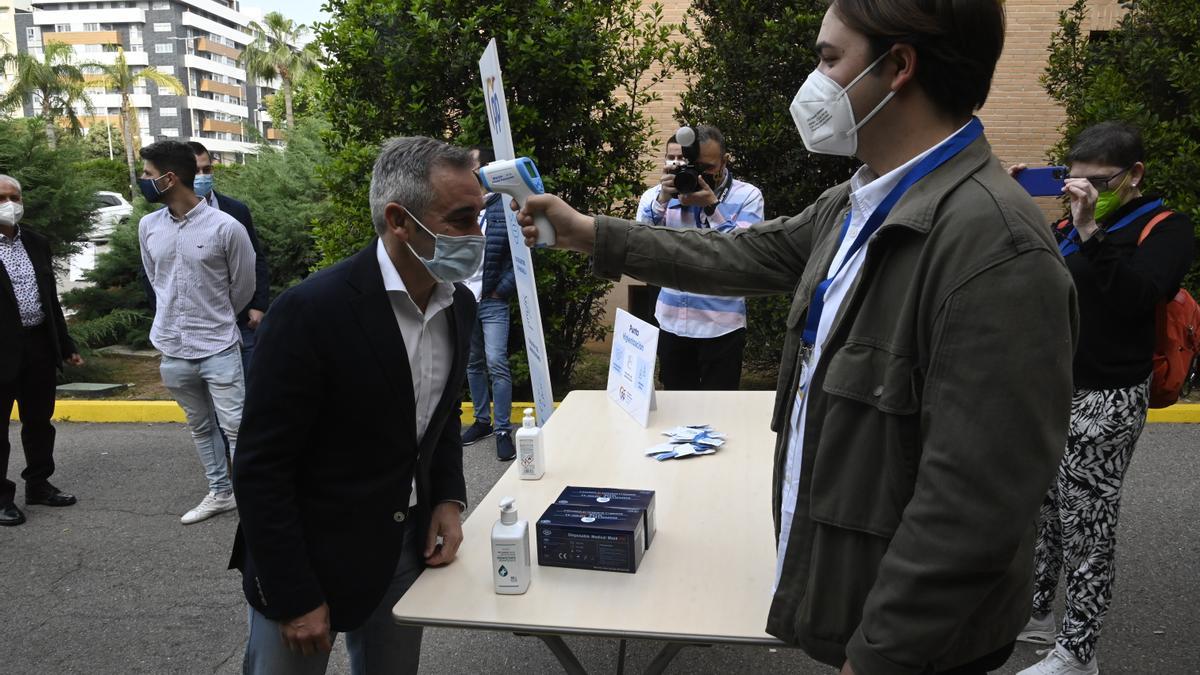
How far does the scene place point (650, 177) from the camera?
399 inches

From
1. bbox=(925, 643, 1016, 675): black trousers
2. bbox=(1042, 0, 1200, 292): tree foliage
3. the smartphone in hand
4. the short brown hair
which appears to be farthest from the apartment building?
bbox=(925, 643, 1016, 675): black trousers

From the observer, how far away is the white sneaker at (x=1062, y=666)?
9.59 feet

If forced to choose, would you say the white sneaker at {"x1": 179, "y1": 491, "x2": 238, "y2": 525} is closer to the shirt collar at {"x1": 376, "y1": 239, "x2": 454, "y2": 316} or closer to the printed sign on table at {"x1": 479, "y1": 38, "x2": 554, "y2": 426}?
the printed sign on table at {"x1": 479, "y1": 38, "x2": 554, "y2": 426}

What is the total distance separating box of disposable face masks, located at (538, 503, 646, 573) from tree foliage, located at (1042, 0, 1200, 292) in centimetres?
633

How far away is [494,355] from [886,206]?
4624 millimetres

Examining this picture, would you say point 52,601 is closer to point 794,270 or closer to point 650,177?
point 794,270

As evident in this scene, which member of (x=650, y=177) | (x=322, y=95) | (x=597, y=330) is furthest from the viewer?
(x=650, y=177)

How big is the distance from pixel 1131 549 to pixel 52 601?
5118 millimetres

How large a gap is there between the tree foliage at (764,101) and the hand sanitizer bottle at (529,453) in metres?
4.33

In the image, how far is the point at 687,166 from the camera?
A: 12.9 feet

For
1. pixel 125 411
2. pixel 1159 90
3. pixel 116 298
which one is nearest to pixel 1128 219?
pixel 1159 90

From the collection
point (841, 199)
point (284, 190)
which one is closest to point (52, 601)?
point (841, 199)

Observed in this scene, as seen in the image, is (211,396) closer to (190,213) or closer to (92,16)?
(190,213)

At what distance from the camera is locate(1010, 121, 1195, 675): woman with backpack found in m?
2.75
